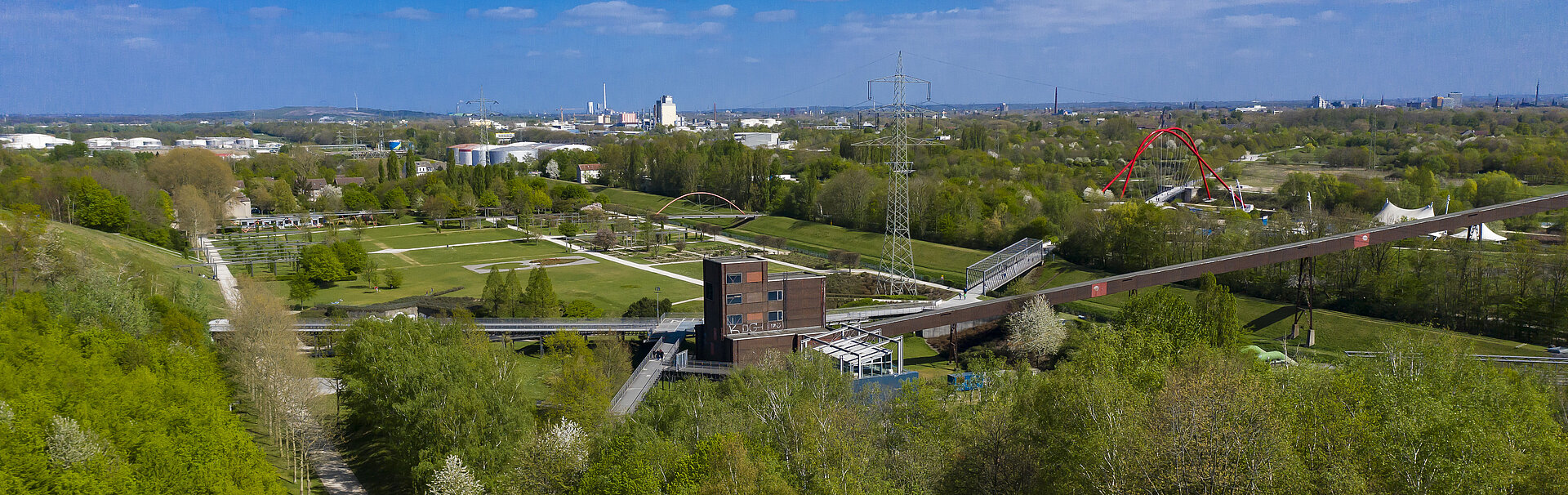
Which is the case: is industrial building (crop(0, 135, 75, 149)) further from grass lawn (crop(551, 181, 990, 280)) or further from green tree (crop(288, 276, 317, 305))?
green tree (crop(288, 276, 317, 305))

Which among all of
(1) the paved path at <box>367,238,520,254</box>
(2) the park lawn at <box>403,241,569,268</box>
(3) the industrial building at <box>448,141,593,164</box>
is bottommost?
(2) the park lawn at <box>403,241,569,268</box>

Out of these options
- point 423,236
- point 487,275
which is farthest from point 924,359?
point 423,236

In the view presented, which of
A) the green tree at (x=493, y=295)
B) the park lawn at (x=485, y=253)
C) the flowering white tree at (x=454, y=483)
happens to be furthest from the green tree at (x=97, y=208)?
the flowering white tree at (x=454, y=483)

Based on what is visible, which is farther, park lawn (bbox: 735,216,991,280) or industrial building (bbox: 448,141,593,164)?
industrial building (bbox: 448,141,593,164)

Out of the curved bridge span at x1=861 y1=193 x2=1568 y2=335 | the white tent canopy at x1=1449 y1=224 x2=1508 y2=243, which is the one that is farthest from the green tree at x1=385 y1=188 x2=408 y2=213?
the white tent canopy at x1=1449 y1=224 x2=1508 y2=243

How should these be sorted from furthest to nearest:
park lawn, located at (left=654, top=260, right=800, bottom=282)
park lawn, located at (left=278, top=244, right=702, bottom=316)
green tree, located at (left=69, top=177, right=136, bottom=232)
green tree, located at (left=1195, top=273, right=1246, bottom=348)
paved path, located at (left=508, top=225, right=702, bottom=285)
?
green tree, located at (left=69, top=177, right=136, bottom=232)
park lawn, located at (left=654, top=260, right=800, bottom=282)
paved path, located at (left=508, top=225, right=702, bottom=285)
park lawn, located at (left=278, top=244, right=702, bottom=316)
green tree, located at (left=1195, top=273, right=1246, bottom=348)

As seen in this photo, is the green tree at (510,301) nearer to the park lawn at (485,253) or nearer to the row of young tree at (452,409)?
the row of young tree at (452,409)

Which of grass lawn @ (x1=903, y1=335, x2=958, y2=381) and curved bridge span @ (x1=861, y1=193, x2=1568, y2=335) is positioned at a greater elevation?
curved bridge span @ (x1=861, y1=193, x2=1568, y2=335)
